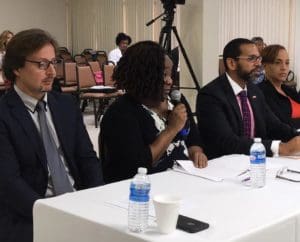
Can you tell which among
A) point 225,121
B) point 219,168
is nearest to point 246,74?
point 225,121

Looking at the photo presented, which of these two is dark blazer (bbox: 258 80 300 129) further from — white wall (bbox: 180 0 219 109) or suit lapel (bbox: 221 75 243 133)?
white wall (bbox: 180 0 219 109)

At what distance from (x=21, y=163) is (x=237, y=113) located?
1.36 metres

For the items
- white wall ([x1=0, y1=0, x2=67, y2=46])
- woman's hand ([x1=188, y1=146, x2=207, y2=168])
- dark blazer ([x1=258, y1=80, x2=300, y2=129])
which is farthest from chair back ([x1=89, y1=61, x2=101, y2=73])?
woman's hand ([x1=188, y1=146, x2=207, y2=168])

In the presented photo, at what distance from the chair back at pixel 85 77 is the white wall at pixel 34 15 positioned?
11.8ft

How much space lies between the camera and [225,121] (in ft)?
9.76

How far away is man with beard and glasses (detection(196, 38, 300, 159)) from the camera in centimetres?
288

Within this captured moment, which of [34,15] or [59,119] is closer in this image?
[59,119]

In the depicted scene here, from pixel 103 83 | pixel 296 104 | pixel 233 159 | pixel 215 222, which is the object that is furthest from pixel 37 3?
pixel 215 222

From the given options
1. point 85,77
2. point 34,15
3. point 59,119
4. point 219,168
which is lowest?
point 85,77

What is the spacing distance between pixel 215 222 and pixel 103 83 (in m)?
6.62

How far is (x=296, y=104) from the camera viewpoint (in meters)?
3.86

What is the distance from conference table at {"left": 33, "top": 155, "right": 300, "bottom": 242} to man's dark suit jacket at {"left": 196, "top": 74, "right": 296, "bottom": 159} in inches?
28.1

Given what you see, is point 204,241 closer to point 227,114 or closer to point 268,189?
point 268,189

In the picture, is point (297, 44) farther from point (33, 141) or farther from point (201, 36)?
point (33, 141)
